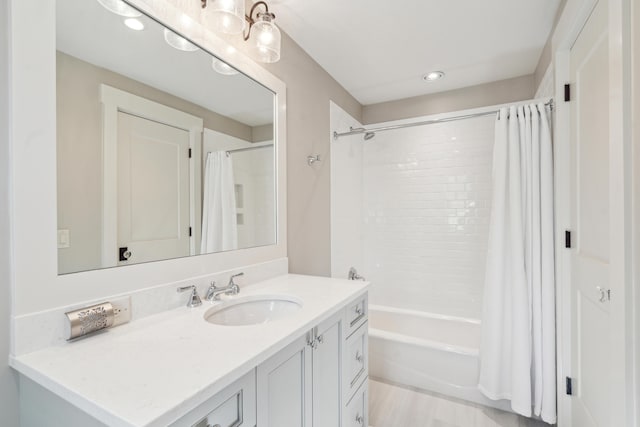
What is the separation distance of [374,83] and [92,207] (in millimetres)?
2341

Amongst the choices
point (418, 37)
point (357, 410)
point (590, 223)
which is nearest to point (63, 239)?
point (357, 410)

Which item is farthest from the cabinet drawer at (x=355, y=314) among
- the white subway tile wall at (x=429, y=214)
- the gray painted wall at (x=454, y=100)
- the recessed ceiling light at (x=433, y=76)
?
the gray painted wall at (x=454, y=100)

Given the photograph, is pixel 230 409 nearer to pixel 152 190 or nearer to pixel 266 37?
Answer: pixel 152 190

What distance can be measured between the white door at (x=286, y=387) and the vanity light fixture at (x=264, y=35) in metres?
1.35

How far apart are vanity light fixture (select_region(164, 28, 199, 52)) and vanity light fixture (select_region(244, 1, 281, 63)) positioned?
321 mm

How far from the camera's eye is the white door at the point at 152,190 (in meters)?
1.06

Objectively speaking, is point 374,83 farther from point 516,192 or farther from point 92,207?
point 92,207

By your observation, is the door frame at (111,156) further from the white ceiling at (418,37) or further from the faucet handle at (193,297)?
the white ceiling at (418,37)

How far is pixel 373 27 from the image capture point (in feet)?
6.01

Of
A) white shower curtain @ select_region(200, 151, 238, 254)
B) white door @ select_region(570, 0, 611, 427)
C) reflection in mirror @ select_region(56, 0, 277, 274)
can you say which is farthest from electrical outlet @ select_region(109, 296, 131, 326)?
white door @ select_region(570, 0, 611, 427)

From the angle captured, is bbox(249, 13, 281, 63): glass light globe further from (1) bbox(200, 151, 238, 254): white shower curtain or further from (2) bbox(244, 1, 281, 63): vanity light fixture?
(1) bbox(200, 151, 238, 254): white shower curtain

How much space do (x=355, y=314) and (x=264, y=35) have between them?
1.44 meters

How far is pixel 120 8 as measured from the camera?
41.3 inches

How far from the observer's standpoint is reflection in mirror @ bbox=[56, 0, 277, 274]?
0.92 metres
